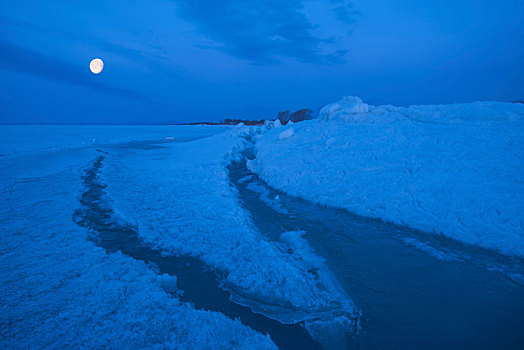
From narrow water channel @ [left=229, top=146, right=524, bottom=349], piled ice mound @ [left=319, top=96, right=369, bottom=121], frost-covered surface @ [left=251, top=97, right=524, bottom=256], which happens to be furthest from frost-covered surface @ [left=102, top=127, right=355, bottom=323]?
piled ice mound @ [left=319, top=96, right=369, bottom=121]

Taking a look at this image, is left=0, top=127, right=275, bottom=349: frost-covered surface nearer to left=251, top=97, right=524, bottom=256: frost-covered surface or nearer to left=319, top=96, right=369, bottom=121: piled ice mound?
left=251, top=97, right=524, bottom=256: frost-covered surface

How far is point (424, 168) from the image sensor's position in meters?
5.39

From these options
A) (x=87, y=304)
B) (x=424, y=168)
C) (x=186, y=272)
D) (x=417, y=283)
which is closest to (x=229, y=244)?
(x=186, y=272)

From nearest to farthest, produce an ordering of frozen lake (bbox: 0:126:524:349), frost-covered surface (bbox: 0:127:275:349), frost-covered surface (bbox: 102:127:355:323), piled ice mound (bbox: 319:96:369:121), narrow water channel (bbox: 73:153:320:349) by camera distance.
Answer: frost-covered surface (bbox: 0:127:275:349) < frozen lake (bbox: 0:126:524:349) < narrow water channel (bbox: 73:153:320:349) < frost-covered surface (bbox: 102:127:355:323) < piled ice mound (bbox: 319:96:369:121)

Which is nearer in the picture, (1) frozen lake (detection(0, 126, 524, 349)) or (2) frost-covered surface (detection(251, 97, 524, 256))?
(1) frozen lake (detection(0, 126, 524, 349))

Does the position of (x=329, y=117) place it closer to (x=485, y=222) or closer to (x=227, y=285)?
(x=485, y=222)

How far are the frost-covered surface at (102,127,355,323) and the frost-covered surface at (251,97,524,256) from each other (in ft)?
7.54

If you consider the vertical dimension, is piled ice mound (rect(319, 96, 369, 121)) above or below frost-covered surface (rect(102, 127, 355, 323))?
above

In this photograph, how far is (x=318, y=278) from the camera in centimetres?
276

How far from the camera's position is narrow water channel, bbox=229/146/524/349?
2.10 meters

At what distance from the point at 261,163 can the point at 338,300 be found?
7008 mm

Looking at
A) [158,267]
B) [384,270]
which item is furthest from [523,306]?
[158,267]

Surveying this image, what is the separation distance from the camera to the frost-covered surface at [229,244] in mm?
2373

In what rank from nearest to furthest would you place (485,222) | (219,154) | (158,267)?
(158,267) → (485,222) → (219,154)
